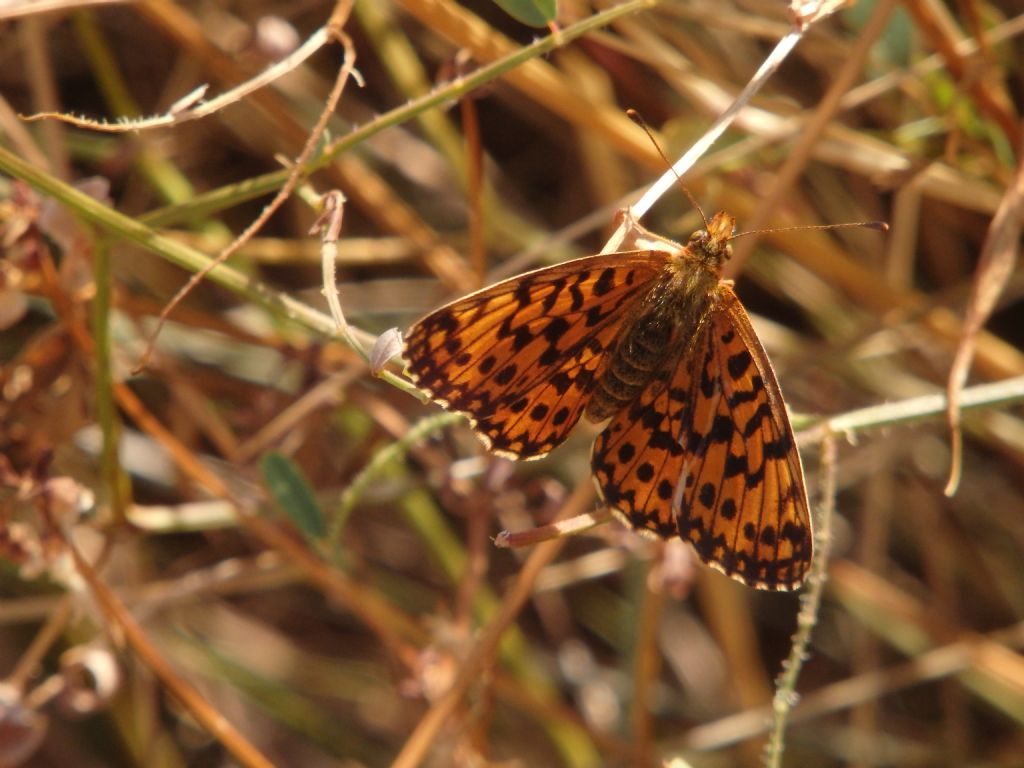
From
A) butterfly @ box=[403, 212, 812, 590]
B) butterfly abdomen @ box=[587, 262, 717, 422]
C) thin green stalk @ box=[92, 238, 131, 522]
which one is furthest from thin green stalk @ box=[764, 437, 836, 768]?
thin green stalk @ box=[92, 238, 131, 522]

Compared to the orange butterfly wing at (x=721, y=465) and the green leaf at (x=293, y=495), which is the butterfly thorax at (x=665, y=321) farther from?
the green leaf at (x=293, y=495)

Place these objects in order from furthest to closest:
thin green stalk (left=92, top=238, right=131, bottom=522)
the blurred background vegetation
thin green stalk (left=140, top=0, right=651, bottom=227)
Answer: the blurred background vegetation, thin green stalk (left=92, top=238, right=131, bottom=522), thin green stalk (left=140, top=0, right=651, bottom=227)

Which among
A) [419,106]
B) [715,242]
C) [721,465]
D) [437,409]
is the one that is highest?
[419,106]

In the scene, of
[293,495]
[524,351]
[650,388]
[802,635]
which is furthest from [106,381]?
[802,635]

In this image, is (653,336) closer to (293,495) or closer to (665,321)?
(665,321)

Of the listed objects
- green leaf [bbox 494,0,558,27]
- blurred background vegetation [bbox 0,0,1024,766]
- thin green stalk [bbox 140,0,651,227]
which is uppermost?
green leaf [bbox 494,0,558,27]

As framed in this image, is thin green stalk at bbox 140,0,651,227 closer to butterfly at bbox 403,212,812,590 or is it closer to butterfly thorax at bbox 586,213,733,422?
butterfly at bbox 403,212,812,590

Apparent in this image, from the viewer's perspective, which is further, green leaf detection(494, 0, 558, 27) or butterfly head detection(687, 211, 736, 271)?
butterfly head detection(687, 211, 736, 271)

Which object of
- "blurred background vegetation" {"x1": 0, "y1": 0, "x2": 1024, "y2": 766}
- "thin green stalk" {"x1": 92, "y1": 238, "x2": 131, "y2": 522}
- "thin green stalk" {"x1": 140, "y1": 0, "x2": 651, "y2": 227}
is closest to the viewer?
"thin green stalk" {"x1": 140, "y1": 0, "x2": 651, "y2": 227}
